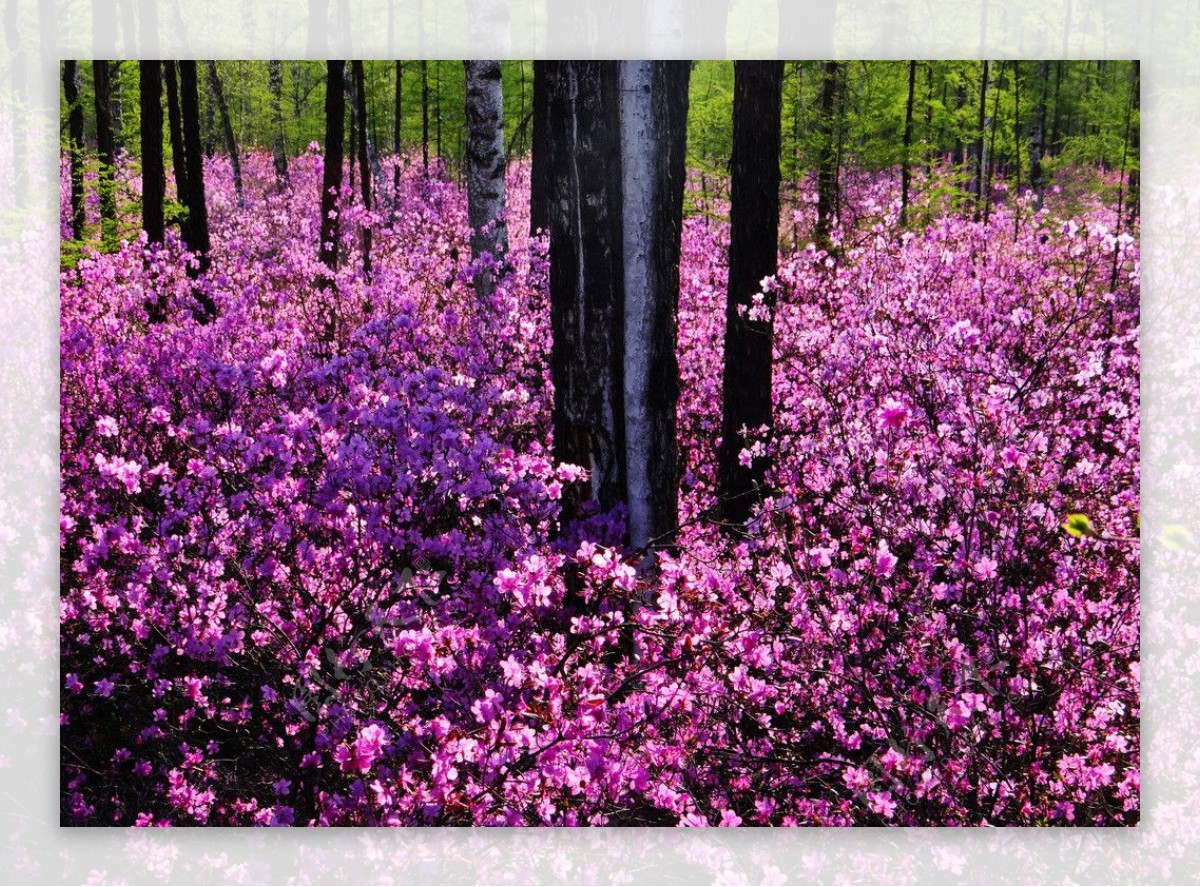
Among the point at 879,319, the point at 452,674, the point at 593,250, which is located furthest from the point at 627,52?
the point at 452,674

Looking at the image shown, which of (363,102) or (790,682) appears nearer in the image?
(790,682)

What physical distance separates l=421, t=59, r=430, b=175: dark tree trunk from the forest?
0.32 ft

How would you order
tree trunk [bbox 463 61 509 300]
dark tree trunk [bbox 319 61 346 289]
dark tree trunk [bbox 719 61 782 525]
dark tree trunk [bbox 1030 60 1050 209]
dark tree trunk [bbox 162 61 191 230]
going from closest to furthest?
dark tree trunk [bbox 1030 60 1050 209] → dark tree trunk [bbox 162 61 191 230] → dark tree trunk [bbox 719 61 782 525] → dark tree trunk [bbox 319 61 346 289] → tree trunk [bbox 463 61 509 300]

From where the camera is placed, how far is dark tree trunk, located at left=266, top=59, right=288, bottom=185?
3.85 meters

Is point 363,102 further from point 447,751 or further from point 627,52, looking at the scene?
point 447,751

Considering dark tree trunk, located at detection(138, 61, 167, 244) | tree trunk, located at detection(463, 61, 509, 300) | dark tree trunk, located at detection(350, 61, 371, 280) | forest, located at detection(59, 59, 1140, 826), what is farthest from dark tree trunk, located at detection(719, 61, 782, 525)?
dark tree trunk, located at detection(138, 61, 167, 244)

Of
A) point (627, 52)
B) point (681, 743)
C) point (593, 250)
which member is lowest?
point (681, 743)

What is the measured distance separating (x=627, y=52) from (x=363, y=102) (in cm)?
166

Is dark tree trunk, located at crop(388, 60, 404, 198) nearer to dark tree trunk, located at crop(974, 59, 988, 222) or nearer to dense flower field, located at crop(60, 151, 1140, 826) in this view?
dense flower field, located at crop(60, 151, 1140, 826)

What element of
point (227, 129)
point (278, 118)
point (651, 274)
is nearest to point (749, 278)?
point (651, 274)

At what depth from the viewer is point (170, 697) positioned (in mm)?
3281

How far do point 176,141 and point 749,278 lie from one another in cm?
239

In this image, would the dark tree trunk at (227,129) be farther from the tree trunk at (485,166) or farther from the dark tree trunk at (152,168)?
the tree trunk at (485,166)

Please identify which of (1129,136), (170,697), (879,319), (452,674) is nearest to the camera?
(452,674)
